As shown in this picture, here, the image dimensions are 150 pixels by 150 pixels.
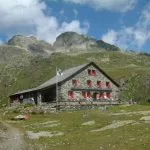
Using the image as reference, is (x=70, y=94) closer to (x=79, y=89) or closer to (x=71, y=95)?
(x=71, y=95)

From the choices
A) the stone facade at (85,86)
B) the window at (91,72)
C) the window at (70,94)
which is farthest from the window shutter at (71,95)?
the window at (91,72)

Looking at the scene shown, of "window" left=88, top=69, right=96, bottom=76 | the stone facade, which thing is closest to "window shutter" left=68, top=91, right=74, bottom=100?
the stone facade

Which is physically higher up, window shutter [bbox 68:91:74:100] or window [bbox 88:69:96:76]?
window [bbox 88:69:96:76]

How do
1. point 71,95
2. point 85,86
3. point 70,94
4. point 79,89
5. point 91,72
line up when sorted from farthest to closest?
point 91,72
point 85,86
point 79,89
point 71,95
point 70,94

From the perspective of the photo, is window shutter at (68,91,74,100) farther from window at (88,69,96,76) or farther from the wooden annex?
window at (88,69,96,76)

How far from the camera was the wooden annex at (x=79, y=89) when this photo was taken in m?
105

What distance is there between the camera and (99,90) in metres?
113

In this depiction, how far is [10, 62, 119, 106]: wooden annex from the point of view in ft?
346

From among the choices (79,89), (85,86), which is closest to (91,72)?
(85,86)

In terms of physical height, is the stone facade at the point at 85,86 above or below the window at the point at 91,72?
below

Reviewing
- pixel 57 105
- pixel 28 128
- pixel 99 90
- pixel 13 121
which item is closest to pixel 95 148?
pixel 28 128

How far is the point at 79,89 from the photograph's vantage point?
10875 centimetres

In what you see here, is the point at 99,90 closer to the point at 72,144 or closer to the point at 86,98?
the point at 86,98

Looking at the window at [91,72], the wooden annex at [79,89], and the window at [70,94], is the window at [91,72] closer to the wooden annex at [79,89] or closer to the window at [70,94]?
the wooden annex at [79,89]
